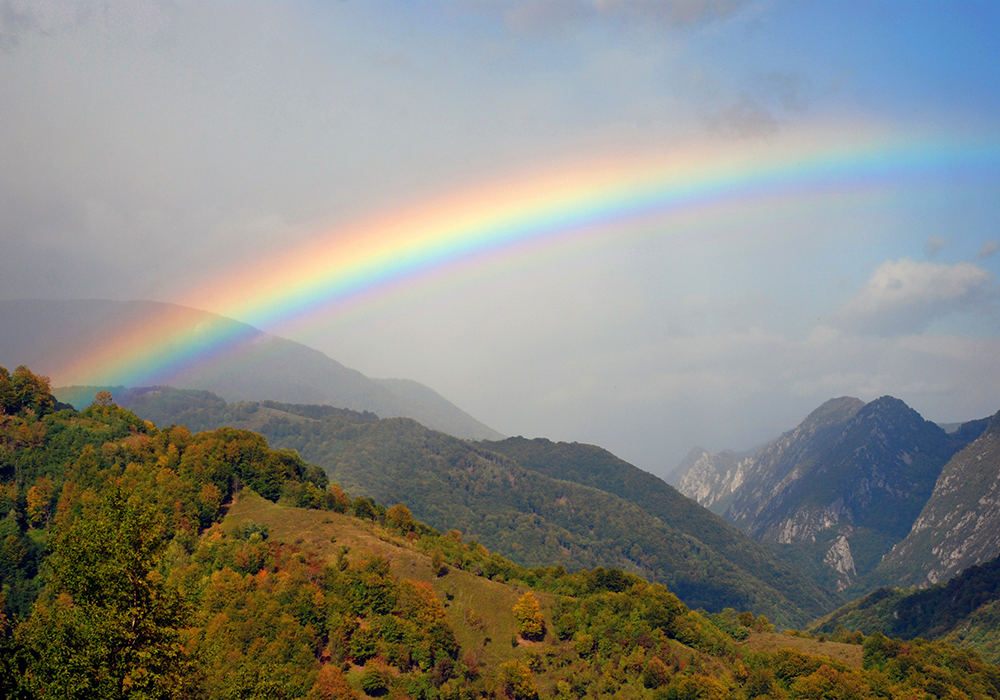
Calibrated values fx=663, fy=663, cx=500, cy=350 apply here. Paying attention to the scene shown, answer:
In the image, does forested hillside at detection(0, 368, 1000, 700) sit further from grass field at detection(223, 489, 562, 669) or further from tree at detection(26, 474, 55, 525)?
grass field at detection(223, 489, 562, 669)

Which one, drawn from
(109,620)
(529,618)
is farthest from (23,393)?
(109,620)

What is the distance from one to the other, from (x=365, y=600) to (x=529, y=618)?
3374cm

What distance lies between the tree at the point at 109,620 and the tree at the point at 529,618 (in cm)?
10740

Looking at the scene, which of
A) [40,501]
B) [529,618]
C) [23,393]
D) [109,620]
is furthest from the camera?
[23,393]

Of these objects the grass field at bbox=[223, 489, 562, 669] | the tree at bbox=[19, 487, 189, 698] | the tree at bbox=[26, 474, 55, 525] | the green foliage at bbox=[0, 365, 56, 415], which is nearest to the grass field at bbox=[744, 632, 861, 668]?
the grass field at bbox=[223, 489, 562, 669]

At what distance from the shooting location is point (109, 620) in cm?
3269

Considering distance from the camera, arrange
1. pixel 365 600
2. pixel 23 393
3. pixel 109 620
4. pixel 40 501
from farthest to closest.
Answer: pixel 23 393 → pixel 40 501 → pixel 365 600 → pixel 109 620

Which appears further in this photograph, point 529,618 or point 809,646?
point 809,646

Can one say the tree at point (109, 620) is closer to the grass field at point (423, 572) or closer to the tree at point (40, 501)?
the grass field at point (423, 572)

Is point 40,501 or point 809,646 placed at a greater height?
point 40,501

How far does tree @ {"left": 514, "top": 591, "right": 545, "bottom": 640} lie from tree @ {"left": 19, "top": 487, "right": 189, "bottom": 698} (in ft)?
352

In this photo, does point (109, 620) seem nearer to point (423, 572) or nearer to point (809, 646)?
point (423, 572)

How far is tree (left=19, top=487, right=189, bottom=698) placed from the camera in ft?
107

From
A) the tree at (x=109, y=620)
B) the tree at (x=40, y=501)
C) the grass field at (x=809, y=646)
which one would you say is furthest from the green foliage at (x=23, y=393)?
the grass field at (x=809, y=646)
